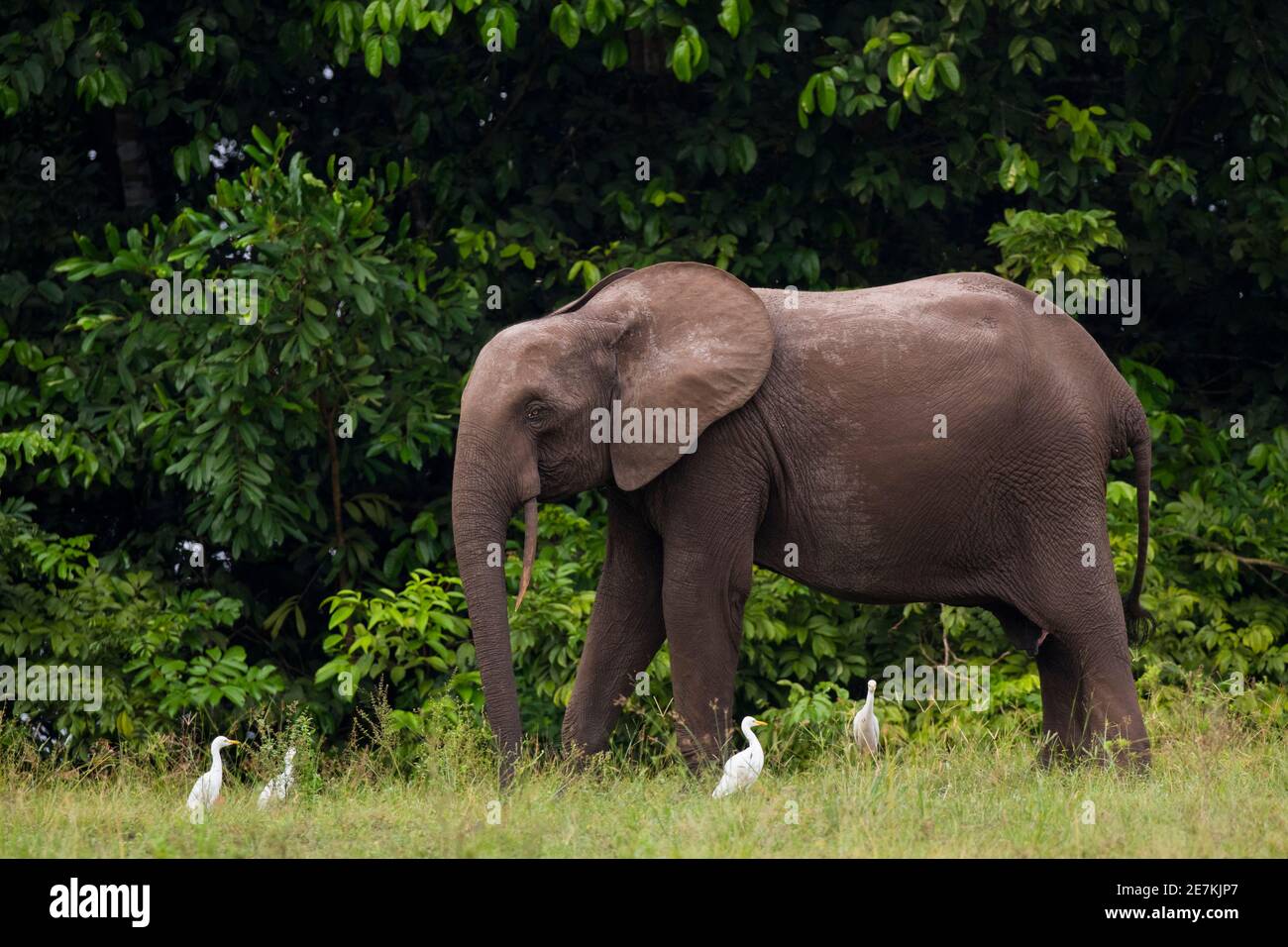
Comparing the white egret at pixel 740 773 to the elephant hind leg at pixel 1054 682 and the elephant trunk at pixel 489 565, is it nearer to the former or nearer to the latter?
the elephant trunk at pixel 489 565

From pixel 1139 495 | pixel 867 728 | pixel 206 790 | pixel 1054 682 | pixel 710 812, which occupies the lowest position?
pixel 710 812

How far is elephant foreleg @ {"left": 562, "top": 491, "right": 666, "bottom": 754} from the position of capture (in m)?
8.55

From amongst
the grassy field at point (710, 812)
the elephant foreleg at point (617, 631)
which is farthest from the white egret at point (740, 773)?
the elephant foreleg at point (617, 631)

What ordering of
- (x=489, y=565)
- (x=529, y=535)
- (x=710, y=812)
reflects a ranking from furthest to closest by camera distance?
(x=529, y=535) < (x=489, y=565) < (x=710, y=812)

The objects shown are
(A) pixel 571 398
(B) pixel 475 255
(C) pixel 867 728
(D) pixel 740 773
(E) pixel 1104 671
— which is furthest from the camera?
(B) pixel 475 255

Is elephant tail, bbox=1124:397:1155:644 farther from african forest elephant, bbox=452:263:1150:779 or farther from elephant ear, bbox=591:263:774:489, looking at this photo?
elephant ear, bbox=591:263:774:489

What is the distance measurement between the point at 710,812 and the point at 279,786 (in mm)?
2024

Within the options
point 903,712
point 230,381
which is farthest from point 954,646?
point 230,381

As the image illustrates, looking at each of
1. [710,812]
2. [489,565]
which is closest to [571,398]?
[489,565]

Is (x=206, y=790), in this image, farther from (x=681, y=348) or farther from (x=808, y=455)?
(x=808, y=455)

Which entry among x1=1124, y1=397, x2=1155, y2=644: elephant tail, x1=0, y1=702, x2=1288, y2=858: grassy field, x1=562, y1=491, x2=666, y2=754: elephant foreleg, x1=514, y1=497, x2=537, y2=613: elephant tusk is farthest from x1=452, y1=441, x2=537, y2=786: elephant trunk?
x1=1124, y1=397, x2=1155, y2=644: elephant tail

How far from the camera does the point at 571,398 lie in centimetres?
799

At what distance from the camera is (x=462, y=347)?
480 inches

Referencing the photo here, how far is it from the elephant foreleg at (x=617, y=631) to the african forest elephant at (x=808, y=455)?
0.31ft
